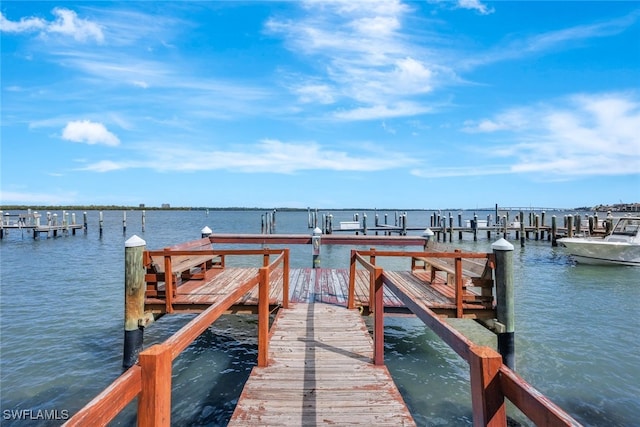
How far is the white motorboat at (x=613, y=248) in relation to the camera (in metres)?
17.7

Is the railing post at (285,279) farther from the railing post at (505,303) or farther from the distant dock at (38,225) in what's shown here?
the distant dock at (38,225)

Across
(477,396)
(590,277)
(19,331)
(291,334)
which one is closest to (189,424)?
(291,334)

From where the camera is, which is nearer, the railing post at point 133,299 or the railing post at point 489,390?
the railing post at point 489,390

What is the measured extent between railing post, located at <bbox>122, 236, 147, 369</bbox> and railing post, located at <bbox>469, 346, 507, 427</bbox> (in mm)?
6013

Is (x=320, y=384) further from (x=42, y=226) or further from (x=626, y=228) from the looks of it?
(x=42, y=226)

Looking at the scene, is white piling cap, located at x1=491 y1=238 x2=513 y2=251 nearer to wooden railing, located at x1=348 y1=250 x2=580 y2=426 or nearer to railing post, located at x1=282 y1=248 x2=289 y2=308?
railing post, located at x1=282 y1=248 x2=289 y2=308

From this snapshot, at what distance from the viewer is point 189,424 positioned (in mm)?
5234

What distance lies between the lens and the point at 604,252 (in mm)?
18047

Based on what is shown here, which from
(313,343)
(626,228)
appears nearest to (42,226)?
(313,343)

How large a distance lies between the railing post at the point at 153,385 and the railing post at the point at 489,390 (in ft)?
4.95

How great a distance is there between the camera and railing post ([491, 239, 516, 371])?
5.96 m

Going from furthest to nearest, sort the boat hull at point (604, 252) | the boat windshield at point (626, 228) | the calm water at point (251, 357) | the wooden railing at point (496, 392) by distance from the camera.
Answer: the boat windshield at point (626, 228) < the boat hull at point (604, 252) < the calm water at point (251, 357) < the wooden railing at point (496, 392)

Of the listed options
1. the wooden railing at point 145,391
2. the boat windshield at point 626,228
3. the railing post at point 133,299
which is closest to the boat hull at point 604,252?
the boat windshield at point 626,228

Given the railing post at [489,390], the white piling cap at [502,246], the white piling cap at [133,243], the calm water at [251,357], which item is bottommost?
the calm water at [251,357]
